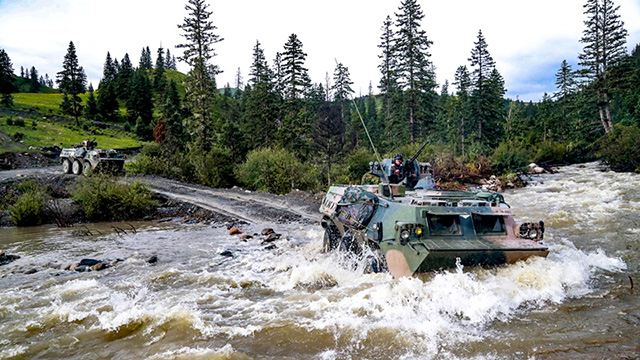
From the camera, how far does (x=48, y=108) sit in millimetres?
62344

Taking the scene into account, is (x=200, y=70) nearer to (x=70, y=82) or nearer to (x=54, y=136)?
(x=54, y=136)

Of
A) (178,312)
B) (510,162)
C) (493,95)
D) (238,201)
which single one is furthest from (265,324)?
(493,95)

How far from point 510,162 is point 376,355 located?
99.1ft

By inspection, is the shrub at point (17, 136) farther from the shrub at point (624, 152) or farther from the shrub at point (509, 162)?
the shrub at point (624, 152)

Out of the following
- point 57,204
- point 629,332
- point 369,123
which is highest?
point 369,123

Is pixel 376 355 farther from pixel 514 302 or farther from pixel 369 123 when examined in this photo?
pixel 369 123

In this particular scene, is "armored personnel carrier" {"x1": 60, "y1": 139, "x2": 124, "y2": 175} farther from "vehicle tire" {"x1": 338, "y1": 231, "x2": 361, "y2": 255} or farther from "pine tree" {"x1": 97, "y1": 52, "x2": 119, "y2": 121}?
"pine tree" {"x1": 97, "y1": 52, "x2": 119, "y2": 121}

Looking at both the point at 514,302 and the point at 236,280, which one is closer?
the point at 514,302

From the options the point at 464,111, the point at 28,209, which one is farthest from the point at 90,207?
the point at 464,111

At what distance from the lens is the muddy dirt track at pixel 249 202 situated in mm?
16734

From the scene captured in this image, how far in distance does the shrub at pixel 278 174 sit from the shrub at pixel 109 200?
22.8 ft

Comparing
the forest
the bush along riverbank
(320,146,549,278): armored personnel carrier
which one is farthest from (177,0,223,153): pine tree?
(320,146,549,278): armored personnel carrier

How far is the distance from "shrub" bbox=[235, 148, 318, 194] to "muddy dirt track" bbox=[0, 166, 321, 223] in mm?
1559

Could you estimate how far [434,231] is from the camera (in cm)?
741
